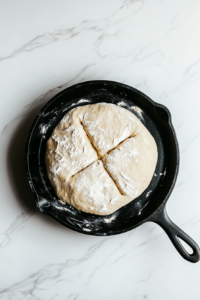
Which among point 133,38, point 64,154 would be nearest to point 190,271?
point 64,154

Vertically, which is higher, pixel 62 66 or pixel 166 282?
pixel 62 66

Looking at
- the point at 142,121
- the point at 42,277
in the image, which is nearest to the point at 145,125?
the point at 142,121

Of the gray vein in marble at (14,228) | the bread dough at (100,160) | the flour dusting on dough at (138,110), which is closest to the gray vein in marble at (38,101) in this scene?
the bread dough at (100,160)

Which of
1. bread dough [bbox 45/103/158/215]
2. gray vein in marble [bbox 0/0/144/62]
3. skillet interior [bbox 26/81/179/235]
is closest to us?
bread dough [bbox 45/103/158/215]

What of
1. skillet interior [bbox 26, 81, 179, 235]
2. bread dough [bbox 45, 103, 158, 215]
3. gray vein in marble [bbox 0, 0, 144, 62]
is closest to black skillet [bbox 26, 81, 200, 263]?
skillet interior [bbox 26, 81, 179, 235]

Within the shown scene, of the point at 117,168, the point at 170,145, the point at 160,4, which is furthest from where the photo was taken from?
the point at 160,4

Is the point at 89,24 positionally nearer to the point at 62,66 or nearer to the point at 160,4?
the point at 62,66

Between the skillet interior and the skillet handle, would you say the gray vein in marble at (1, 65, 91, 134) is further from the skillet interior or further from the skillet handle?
the skillet handle
